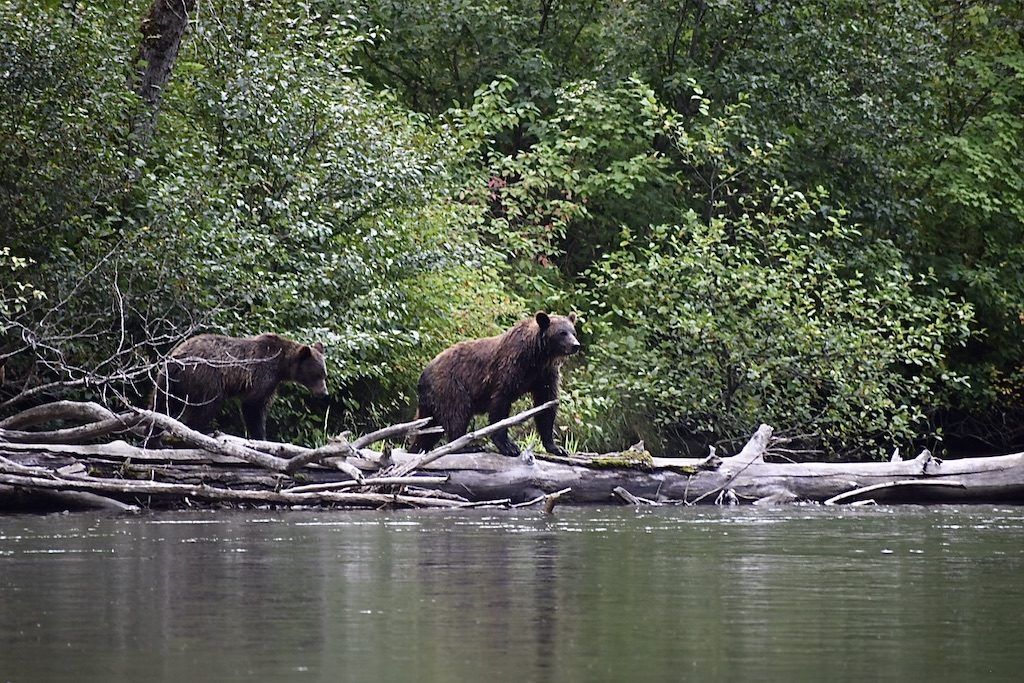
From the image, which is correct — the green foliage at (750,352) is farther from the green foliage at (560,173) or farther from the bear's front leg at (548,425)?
the bear's front leg at (548,425)

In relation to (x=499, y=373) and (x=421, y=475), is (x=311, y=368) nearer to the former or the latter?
(x=499, y=373)

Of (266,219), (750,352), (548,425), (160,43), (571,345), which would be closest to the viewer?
(571,345)

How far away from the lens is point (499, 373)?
15.7 m

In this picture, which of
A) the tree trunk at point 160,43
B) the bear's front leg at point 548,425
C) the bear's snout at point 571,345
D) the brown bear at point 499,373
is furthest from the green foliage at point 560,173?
the bear's snout at point 571,345

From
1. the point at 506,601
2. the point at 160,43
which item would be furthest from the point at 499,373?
the point at 506,601

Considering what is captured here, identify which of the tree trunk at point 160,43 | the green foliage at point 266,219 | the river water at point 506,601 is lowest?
the river water at point 506,601

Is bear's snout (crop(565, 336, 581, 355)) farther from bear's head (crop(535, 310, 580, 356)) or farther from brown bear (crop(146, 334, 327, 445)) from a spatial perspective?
brown bear (crop(146, 334, 327, 445))

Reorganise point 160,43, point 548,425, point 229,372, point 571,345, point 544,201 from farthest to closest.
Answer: point 544,201, point 160,43, point 548,425, point 571,345, point 229,372

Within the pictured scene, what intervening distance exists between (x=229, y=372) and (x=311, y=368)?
0.83 meters

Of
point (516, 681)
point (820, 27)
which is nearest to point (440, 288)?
point (820, 27)

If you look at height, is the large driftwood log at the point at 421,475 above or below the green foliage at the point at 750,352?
below

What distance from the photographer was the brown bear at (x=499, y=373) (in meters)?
15.7

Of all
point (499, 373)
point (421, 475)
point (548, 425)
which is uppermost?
point (499, 373)

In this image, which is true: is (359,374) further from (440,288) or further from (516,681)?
(516,681)
